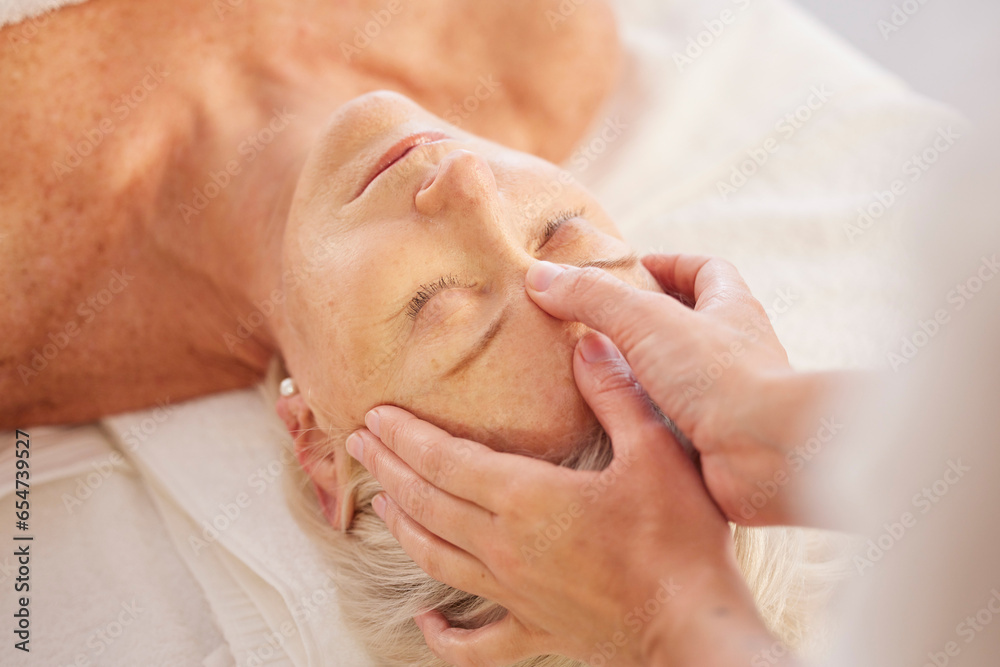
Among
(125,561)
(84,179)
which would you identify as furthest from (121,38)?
(125,561)

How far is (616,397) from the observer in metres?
0.92

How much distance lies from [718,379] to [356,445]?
21.0 inches

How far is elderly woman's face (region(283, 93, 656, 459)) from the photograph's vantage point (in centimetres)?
98

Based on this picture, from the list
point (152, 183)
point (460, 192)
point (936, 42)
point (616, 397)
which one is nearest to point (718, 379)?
point (616, 397)

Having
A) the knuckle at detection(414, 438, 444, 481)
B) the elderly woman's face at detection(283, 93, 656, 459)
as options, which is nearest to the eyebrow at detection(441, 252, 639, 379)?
the elderly woman's face at detection(283, 93, 656, 459)

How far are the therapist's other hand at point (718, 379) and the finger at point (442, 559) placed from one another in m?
0.31

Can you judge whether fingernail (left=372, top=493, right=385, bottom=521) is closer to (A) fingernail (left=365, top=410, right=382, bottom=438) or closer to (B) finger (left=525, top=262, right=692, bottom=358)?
(A) fingernail (left=365, top=410, right=382, bottom=438)

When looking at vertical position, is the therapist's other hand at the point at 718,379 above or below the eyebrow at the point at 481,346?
below

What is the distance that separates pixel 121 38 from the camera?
143cm

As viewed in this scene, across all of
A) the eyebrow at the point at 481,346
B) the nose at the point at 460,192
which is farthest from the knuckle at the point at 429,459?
the nose at the point at 460,192

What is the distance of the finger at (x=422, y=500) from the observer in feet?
2.96

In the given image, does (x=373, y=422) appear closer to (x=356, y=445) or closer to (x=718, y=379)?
(x=356, y=445)

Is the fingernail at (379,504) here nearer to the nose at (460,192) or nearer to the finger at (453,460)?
the finger at (453,460)

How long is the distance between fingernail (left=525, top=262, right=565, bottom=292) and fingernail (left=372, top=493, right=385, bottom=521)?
383 millimetres
